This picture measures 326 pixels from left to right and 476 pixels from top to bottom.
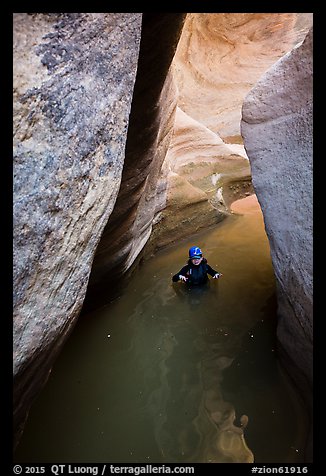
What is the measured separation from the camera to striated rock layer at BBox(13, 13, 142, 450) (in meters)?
1.80

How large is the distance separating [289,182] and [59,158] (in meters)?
1.74

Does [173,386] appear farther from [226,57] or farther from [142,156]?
[226,57]

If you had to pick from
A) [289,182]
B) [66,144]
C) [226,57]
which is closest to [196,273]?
[289,182]

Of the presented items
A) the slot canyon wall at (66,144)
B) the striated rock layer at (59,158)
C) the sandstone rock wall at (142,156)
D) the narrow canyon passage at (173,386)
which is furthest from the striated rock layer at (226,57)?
the striated rock layer at (59,158)

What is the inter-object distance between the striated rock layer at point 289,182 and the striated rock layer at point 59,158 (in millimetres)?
1219

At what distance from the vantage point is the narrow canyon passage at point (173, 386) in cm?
290

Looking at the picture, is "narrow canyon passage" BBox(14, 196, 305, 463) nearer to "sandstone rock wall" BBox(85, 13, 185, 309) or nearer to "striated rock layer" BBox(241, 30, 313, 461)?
"striated rock layer" BBox(241, 30, 313, 461)

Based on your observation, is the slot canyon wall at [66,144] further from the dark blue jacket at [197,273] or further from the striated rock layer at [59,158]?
the dark blue jacket at [197,273]

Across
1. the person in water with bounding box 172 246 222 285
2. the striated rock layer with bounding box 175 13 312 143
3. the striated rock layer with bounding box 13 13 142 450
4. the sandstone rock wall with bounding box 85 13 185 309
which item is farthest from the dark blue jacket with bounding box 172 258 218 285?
the striated rock layer with bounding box 175 13 312 143

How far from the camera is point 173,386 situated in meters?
3.50

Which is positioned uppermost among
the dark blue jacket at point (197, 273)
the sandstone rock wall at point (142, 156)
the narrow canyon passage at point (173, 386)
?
the sandstone rock wall at point (142, 156)
